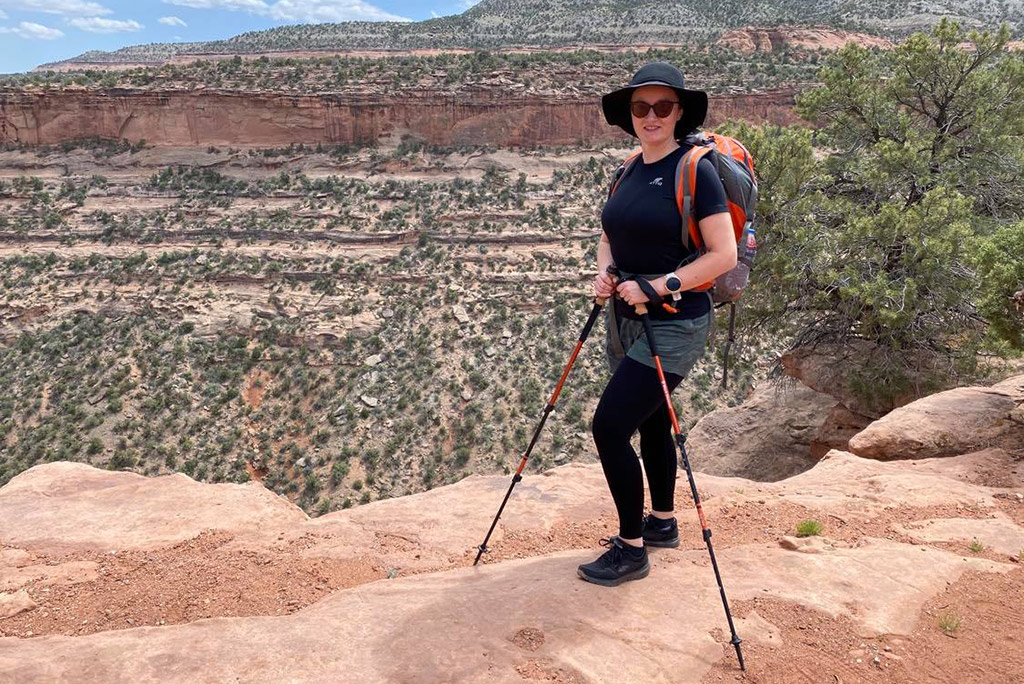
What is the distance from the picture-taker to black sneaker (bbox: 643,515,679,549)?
3732mm

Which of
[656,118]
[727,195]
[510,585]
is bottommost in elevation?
[510,585]

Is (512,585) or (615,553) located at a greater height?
(615,553)

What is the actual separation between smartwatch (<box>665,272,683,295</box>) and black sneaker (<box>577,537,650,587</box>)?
1.35 m

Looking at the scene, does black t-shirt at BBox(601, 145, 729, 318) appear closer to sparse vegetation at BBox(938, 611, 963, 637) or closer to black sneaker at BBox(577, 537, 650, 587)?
black sneaker at BBox(577, 537, 650, 587)

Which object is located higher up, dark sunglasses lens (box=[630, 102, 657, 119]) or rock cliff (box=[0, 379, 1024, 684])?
dark sunglasses lens (box=[630, 102, 657, 119])

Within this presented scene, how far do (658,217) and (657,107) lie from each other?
53cm

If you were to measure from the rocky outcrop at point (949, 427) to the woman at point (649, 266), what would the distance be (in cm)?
375

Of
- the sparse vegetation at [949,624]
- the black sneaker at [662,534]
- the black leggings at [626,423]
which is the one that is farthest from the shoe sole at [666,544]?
the sparse vegetation at [949,624]

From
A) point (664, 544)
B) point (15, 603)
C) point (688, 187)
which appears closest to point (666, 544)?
point (664, 544)

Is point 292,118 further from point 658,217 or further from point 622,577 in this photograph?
point 622,577

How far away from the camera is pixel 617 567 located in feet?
10.7

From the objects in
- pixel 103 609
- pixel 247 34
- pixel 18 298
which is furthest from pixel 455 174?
pixel 247 34

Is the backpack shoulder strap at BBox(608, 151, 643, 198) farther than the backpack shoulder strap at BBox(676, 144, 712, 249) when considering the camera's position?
Yes

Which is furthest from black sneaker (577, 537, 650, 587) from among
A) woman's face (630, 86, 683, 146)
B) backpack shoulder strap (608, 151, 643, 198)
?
woman's face (630, 86, 683, 146)
